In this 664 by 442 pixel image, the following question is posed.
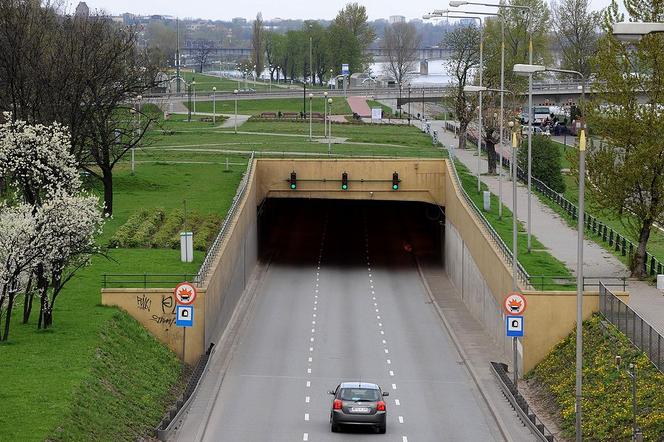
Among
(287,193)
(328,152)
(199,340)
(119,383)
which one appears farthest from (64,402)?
(328,152)

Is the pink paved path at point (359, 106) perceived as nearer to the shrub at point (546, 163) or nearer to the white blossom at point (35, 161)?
the shrub at point (546, 163)

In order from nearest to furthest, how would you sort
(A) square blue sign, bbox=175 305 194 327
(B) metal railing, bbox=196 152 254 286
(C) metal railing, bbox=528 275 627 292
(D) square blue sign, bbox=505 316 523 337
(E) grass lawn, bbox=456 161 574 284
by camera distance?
(D) square blue sign, bbox=505 316 523 337, (A) square blue sign, bbox=175 305 194 327, (C) metal railing, bbox=528 275 627 292, (B) metal railing, bbox=196 152 254 286, (E) grass lawn, bbox=456 161 574 284

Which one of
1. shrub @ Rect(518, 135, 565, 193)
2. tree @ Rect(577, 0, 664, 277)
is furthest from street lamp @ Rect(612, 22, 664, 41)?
shrub @ Rect(518, 135, 565, 193)

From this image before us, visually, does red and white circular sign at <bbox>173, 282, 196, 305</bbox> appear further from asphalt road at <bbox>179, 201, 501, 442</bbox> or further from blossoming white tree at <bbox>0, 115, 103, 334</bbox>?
blossoming white tree at <bbox>0, 115, 103, 334</bbox>

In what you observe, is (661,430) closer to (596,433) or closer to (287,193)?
(596,433)

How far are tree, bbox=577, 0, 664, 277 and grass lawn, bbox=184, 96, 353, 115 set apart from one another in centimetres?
9330

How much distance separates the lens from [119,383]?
40281 mm

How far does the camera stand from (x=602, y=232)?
6425 cm

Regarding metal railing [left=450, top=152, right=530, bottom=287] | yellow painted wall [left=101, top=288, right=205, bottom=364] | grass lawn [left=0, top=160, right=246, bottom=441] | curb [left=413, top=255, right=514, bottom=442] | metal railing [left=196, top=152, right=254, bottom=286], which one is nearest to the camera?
grass lawn [left=0, top=160, right=246, bottom=441]

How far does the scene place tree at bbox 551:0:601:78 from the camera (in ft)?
467

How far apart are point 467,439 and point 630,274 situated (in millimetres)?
16182

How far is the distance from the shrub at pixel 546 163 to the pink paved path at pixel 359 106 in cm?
6071

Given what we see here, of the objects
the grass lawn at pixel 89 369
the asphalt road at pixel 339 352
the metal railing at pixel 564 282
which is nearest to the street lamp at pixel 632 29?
the grass lawn at pixel 89 369

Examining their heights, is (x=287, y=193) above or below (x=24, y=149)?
below
